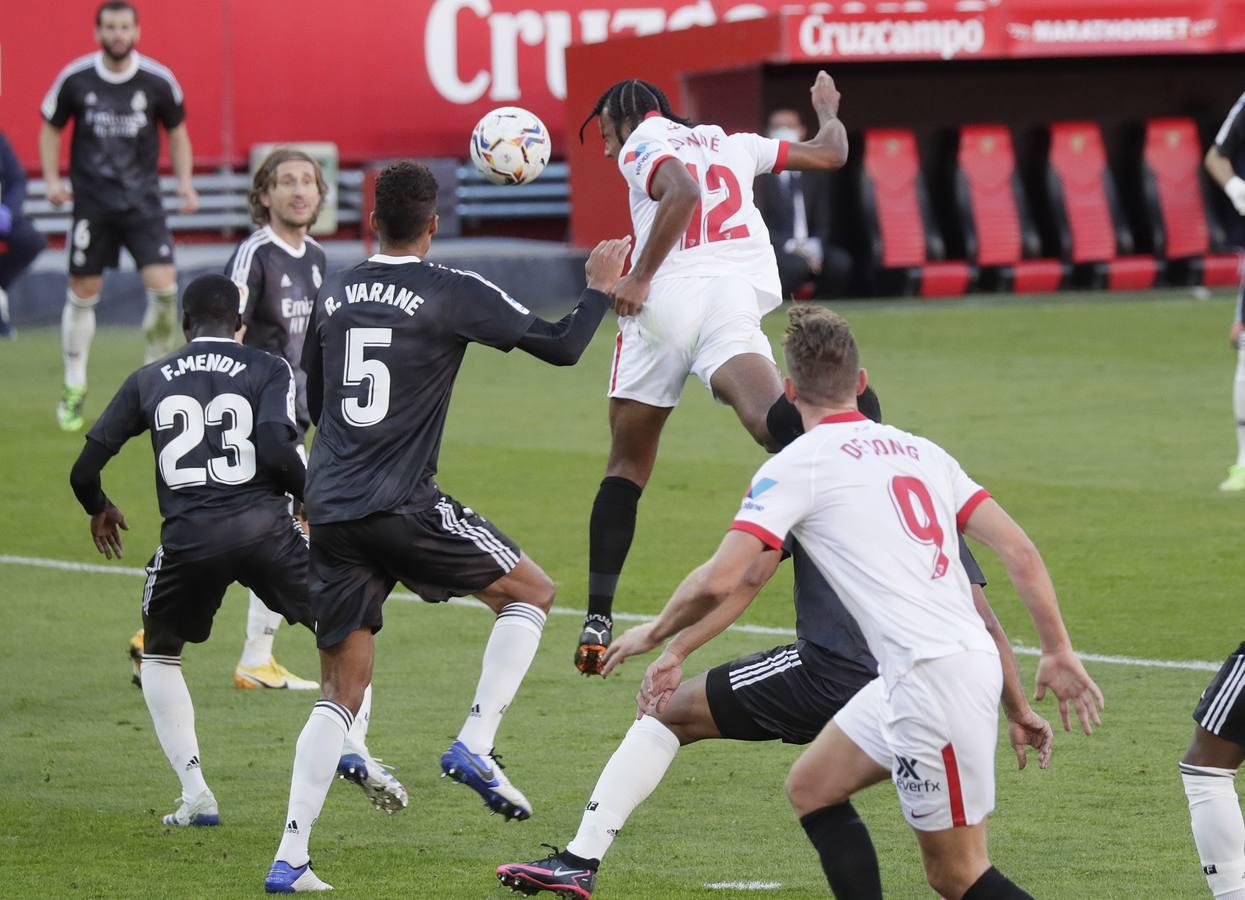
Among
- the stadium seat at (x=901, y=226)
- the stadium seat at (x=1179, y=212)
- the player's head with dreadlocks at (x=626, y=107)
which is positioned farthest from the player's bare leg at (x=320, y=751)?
the stadium seat at (x=1179, y=212)

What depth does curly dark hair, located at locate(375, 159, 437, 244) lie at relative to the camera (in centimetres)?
611

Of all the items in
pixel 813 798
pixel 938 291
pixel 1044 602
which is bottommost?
pixel 938 291

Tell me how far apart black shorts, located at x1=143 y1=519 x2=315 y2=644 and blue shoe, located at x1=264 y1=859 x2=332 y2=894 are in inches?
39.0

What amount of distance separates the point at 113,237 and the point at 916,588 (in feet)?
35.7

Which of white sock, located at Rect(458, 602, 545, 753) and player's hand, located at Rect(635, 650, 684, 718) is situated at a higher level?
player's hand, located at Rect(635, 650, 684, 718)

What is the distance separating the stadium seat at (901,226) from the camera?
2319 cm

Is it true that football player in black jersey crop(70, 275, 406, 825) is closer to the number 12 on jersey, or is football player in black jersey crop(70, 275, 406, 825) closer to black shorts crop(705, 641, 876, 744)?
black shorts crop(705, 641, 876, 744)

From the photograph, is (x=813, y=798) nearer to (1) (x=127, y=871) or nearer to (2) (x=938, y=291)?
(1) (x=127, y=871)

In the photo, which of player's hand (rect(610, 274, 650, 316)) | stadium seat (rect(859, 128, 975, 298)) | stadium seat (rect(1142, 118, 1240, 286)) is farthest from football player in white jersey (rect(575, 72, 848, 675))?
stadium seat (rect(1142, 118, 1240, 286))

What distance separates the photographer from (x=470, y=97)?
2600cm

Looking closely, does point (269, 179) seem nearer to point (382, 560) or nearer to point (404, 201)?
point (404, 201)

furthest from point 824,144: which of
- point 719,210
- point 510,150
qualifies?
point 510,150

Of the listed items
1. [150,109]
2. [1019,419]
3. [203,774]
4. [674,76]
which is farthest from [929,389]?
[203,774]

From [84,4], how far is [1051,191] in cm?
1095
